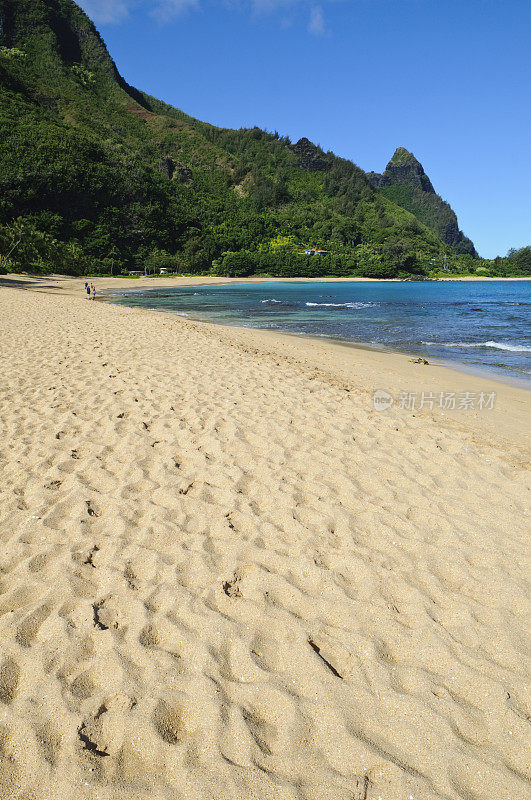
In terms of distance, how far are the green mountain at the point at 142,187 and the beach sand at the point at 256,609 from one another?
4851 cm

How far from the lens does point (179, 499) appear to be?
12.3ft

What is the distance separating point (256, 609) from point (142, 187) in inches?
4152

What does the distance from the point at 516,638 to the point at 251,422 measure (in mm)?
3719

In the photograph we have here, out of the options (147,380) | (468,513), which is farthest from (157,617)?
(147,380)

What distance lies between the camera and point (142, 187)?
91625 millimetres

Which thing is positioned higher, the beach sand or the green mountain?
the green mountain

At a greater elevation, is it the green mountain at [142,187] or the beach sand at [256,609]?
the green mountain at [142,187]

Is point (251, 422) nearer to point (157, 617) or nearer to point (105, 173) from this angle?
point (157, 617)

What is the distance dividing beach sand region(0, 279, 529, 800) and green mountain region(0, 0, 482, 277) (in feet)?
159

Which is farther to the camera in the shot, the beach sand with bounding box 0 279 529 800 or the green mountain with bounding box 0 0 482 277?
the green mountain with bounding box 0 0 482 277

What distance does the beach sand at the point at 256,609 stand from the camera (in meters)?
1.79

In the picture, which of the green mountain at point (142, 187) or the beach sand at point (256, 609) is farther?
the green mountain at point (142, 187)

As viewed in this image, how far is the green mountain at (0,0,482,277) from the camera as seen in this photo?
71.0m

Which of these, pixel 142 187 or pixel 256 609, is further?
pixel 142 187
